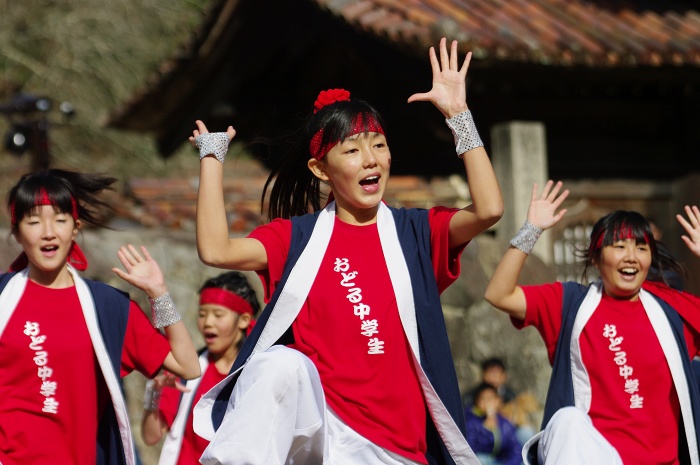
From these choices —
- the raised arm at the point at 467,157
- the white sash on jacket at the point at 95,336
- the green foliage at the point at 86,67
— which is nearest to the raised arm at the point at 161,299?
the white sash on jacket at the point at 95,336

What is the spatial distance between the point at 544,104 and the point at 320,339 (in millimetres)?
6404

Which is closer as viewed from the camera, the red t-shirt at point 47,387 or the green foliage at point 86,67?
the red t-shirt at point 47,387

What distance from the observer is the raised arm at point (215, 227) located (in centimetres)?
400

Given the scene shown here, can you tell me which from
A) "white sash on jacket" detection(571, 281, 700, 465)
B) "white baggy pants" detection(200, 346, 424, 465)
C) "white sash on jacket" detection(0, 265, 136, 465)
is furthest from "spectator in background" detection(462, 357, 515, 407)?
"white baggy pants" detection(200, 346, 424, 465)

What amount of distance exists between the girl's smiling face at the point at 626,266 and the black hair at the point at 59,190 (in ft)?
7.25

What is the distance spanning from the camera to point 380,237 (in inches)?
168

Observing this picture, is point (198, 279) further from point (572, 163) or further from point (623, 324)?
point (623, 324)

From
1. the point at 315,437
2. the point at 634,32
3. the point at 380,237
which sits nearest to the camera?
the point at 315,437

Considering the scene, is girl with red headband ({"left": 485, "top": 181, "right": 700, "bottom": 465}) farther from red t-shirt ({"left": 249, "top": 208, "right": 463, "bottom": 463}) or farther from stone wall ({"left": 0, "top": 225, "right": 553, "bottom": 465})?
stone wall ({"left": 0, "top": 225, "right": 553, "bottom": 465})

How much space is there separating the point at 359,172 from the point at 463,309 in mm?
4919

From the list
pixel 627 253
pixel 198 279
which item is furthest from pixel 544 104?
pixel 627 253

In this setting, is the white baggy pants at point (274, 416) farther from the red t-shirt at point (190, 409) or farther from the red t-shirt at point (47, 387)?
the red t-shirt at point (190, 409)

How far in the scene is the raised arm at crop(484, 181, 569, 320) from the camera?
4797 mm

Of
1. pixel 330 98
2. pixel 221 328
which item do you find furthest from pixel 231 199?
pixel 330 98
